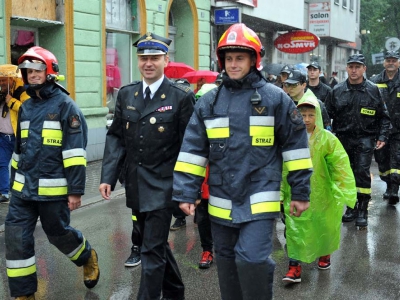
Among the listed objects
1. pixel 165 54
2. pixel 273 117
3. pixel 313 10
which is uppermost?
pixel 313 10

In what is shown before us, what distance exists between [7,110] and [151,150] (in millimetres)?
5027

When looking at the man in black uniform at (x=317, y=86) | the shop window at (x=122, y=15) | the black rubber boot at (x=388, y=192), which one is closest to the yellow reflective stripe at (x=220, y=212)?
the man in black uniform at (x=317, y=86)

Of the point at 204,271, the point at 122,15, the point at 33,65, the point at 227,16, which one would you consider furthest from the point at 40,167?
the point at 227,16

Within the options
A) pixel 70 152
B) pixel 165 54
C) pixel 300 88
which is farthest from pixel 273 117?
pixel 300 88

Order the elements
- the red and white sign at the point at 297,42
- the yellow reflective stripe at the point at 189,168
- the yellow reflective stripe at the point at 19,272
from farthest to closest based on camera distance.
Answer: the red and white sign at the point at 297,42, the yellow reflective stripe at the point at 19,272, the yellow reflective stripe at the point at 189,168

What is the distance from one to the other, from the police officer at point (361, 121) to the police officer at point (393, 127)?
126cm

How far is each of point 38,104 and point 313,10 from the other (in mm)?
27818

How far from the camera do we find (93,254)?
205 inches

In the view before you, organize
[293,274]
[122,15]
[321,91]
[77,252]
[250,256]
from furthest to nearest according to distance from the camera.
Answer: [122,15] < [321,91] < [293,274] < [77,252] < [250,256]

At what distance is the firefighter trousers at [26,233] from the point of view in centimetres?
466

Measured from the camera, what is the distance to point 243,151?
12.4 feet

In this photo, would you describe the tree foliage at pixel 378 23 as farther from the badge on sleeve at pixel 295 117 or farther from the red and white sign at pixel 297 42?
the badge on sleeve at pixel 295 117

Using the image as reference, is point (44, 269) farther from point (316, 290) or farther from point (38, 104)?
point (316, 290)

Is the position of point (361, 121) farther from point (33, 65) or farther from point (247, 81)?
point (33, 65)
